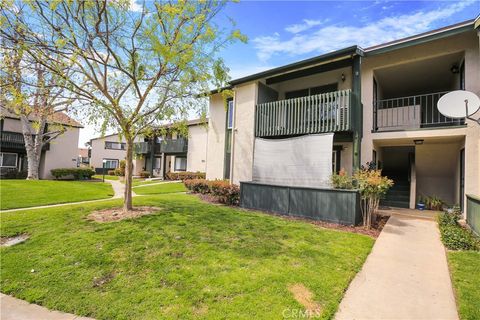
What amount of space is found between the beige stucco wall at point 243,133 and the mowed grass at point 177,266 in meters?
5.52

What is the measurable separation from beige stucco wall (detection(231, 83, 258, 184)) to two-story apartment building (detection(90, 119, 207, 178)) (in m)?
5.12

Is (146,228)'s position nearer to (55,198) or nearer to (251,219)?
(251,219)

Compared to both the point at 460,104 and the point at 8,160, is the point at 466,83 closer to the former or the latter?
the point at 460,104

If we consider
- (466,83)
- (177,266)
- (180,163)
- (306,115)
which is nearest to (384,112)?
(466,83)

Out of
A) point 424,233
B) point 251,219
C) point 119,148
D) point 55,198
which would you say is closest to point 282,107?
point 251,219

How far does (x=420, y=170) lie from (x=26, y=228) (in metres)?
15.9

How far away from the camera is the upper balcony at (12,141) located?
23312 millimetres

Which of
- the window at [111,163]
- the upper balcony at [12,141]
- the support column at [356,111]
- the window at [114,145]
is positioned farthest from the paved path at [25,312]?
the window at [111,163]

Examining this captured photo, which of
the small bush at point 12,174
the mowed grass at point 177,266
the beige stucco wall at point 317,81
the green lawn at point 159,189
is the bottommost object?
the mowed grass at point 177,266

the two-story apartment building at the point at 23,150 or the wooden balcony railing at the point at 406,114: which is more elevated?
the wooden balcony railing at the point at 406,114

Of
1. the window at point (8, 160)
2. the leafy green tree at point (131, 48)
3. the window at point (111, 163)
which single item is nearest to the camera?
the leafy green tree at point (131, 48)

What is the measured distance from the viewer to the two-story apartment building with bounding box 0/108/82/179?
23.8 m

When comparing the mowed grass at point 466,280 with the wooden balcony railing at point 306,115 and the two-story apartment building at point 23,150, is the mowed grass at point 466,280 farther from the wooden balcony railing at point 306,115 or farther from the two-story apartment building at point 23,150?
the two-story apartment building at point 23,150

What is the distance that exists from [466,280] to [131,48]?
9.99 meters
